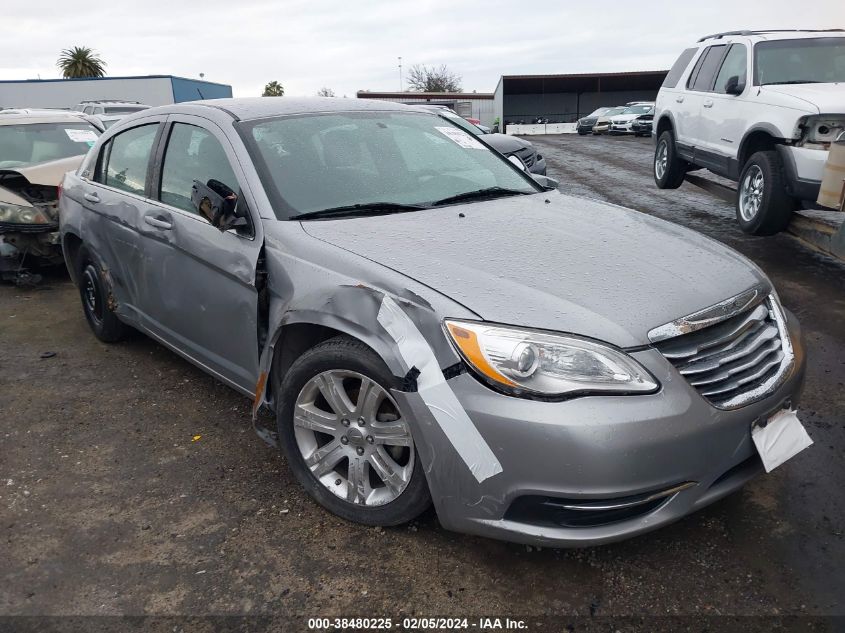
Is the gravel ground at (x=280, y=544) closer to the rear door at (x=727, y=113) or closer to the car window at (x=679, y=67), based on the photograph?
the rear door at (x=727, y=113)

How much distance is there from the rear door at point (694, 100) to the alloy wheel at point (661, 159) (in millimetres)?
485

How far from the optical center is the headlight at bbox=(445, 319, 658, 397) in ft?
6.82

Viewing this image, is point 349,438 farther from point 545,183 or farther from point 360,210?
point 545,183

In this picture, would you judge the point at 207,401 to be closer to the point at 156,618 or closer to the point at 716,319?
the point at 156,618

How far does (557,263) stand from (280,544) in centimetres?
150

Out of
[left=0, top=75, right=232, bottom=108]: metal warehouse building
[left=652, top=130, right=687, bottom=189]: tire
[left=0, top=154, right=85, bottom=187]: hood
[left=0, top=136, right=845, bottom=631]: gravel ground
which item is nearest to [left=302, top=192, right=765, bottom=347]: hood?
[left=0, top=136, right=845, bottom=631]: gravel ground

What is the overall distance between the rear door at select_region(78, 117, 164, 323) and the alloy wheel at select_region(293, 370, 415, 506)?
1.67 meters

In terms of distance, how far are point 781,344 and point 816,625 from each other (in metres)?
0.97

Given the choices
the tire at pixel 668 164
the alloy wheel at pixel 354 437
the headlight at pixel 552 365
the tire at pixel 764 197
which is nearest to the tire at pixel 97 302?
the alloy wheel at pixel 354 437

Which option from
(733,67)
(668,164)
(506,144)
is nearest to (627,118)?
(668,164)

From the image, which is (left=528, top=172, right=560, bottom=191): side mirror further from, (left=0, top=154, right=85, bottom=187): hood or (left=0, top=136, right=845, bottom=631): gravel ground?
(left=0, top=154, right=85, bottom=187): hood

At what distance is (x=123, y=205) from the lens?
386 centimetres

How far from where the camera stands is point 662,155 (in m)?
9.30

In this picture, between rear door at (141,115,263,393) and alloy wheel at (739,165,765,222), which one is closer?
rear door at (141,115,263,393)
